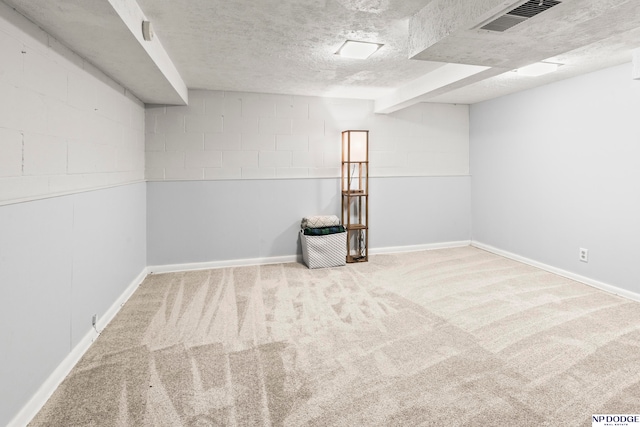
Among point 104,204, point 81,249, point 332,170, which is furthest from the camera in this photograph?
point 332,170

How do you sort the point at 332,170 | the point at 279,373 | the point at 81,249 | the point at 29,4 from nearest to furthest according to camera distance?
the point at 29,4 < the point at 279,373 < the point at 81,249 < the point at 332,170

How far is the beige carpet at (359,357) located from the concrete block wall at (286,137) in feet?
5.36

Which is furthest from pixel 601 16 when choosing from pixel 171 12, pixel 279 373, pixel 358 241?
pixel 358 241

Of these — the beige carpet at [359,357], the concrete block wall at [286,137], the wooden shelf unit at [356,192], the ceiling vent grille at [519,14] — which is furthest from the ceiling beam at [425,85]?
the beige carpet at [359,357]

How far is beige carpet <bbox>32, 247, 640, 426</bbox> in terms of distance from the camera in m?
1.92

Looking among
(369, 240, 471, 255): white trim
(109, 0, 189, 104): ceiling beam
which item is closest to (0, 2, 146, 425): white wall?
(109, 0, 189, 104): ceiling beam

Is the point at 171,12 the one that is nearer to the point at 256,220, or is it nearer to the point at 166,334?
the point at 166,334

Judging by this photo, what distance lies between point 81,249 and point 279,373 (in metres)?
1.64

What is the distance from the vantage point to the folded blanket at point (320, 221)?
16.2 feet

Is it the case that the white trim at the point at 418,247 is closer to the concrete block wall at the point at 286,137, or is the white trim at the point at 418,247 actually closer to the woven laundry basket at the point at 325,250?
the woven laundry basket at the point at 325,250

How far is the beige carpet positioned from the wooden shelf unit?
4.02 ft

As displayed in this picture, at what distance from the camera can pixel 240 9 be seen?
237cm

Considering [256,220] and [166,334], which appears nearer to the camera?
[166,334]

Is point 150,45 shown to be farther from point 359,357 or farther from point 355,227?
point 355,227
